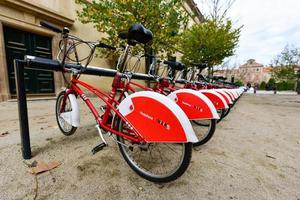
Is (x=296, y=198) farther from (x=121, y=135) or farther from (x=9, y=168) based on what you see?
(x=9, y=168)

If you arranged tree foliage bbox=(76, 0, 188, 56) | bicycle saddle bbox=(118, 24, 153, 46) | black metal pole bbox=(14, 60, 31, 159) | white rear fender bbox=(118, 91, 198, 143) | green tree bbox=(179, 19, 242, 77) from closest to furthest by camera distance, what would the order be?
white rear fender bbox=(118, 91, 198, 143) → bicycle saddle bbox=(118, 24, 153, 46) → black metal pole bbox=(14, 60, 31, 159) → tree foliage bbox=(76, 0, 188, 56) → green tree bbox=(179, 19, 242, 77)

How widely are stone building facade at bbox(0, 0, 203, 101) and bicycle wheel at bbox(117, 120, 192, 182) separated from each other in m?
5.45

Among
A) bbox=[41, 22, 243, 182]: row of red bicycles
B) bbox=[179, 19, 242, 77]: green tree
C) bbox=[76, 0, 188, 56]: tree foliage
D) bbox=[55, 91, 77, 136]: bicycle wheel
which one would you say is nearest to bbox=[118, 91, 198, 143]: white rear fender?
bbox=[41, 22, 243, 182]: row of red bicycles

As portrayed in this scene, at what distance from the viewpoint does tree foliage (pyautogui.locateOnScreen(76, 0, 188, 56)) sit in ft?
19.1

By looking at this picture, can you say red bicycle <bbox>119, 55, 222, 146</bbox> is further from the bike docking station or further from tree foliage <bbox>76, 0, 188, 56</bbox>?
tree foliage <bbox>76, 0, 188, 56</bbox>

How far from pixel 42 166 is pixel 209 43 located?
10302 millimetres

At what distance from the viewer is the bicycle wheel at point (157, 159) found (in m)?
1.25

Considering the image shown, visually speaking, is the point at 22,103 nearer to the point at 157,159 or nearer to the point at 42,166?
the point at 42,166

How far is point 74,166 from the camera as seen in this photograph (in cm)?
157

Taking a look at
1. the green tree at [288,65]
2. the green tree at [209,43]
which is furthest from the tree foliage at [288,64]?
the green tree at [209,43]

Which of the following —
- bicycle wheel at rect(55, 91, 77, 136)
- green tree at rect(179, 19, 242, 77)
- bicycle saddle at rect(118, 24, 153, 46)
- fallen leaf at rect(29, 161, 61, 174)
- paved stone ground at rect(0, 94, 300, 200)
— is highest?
green tree at rect(179, 19, 242, 77)

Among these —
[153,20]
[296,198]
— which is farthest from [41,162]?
[153,20]

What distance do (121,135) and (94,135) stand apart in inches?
43.4

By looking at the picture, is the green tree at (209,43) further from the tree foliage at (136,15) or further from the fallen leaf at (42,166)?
the fallen leaf at (42,166)
